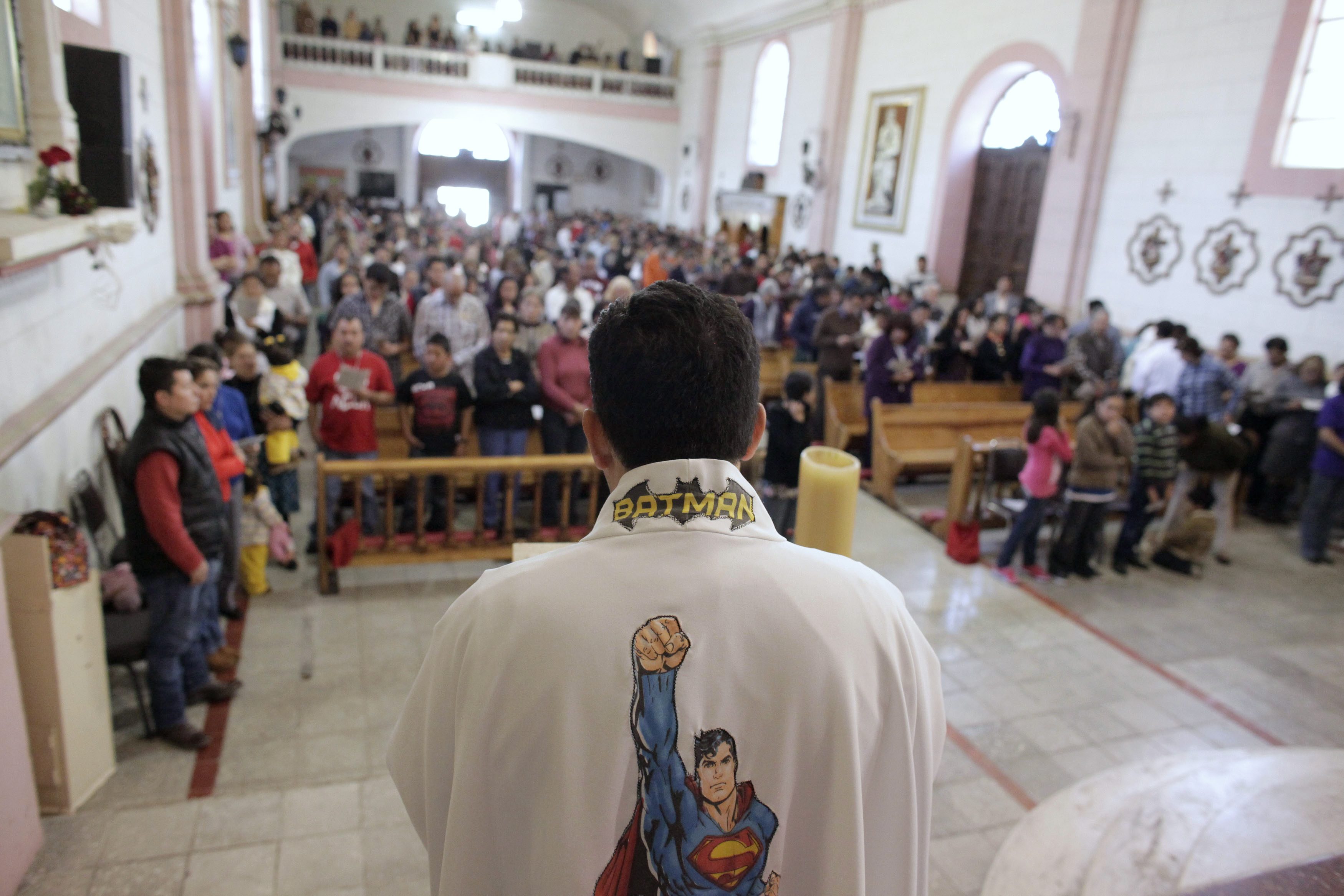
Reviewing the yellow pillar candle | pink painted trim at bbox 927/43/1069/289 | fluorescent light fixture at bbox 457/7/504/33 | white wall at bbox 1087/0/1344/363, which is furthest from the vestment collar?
fluorescent light fixture at bbox 457/7/504/33

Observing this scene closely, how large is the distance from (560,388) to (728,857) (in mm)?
5198

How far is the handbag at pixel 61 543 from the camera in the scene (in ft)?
10.5

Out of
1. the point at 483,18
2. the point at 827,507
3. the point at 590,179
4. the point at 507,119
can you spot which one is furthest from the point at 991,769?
the point at 590,179

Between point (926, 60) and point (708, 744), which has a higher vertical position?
point (926, 60)

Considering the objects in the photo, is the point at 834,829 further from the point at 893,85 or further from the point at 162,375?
the point at 893,85

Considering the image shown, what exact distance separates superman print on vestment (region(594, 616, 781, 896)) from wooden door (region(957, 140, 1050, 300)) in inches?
531

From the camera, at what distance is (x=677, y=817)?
1.21m

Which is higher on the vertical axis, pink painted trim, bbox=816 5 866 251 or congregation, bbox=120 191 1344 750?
pink painted trim, bbox=816 5 866 251

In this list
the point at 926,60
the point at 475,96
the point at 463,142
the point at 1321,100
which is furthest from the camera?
the point at 463,142

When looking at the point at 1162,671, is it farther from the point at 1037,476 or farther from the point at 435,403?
the point at 435,403

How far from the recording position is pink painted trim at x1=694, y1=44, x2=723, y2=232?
901 inches

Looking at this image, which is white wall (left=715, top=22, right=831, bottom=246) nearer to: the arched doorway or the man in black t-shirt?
the arched doorway

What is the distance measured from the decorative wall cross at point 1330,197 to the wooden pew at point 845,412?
15.6 feet

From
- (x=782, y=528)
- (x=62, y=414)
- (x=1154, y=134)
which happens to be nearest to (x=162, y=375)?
(x=62, y=414)
